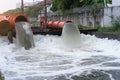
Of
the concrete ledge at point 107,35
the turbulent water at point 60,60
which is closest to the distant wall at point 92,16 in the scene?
the concrete ledge at point 107,35

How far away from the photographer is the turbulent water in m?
10.4

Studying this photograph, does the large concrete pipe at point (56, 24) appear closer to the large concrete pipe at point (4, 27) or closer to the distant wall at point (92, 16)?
the distant wall at point (92, 16)

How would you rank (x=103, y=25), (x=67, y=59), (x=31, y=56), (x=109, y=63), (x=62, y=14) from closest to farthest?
(x=109, y=63) < (x=67, y=59) < (x=31, y=56) < (x=103, y=25) < (x=62, y=14)

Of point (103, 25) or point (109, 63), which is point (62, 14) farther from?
point (109, 63)

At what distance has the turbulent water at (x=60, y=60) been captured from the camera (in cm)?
1037

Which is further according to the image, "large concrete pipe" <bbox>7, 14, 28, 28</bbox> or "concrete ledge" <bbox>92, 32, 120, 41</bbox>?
"large concrete pipe" <bbox>7, 14, 28, 28</bbox>

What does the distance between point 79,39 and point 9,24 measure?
425 centimetres

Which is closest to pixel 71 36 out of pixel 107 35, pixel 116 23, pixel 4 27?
pixel 107 35

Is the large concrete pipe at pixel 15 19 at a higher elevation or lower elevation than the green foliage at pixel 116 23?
higher

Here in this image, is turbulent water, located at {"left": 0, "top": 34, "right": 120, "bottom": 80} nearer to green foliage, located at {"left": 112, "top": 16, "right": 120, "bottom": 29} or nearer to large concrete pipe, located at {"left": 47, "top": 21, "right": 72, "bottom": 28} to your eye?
green foliage, located at {"left": 112, "top": 16, "right": 120, "bottom": 29}

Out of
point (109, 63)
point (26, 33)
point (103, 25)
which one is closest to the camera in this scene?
point (109, 63)

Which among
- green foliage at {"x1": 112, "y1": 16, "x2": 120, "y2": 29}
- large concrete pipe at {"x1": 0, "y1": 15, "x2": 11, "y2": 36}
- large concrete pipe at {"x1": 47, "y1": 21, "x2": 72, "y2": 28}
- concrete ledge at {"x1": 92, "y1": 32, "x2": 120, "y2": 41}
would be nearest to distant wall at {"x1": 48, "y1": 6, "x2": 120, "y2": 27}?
green foliage at {"x1": 112, "y1": 16, "x2": 120, "y2": 29}

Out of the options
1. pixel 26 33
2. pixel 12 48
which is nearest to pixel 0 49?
pixel 12 48

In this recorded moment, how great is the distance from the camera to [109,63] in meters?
12.5
